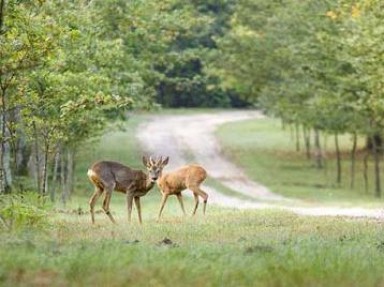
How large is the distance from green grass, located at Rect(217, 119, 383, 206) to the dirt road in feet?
2.64

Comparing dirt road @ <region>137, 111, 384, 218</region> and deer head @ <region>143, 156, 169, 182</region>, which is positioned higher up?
deer head @ <region>143, 156, 169, 182</region>

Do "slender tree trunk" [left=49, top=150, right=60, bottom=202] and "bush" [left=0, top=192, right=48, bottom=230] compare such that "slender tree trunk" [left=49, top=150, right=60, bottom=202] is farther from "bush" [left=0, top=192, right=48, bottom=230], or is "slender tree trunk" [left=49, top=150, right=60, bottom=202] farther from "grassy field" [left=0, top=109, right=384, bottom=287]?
"bush" [left=0, top=192, right=48, bottom=230]

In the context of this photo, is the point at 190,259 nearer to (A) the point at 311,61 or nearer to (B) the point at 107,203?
(B) the point at 107,203

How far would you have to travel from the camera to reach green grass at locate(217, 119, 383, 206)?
39375 millimetres

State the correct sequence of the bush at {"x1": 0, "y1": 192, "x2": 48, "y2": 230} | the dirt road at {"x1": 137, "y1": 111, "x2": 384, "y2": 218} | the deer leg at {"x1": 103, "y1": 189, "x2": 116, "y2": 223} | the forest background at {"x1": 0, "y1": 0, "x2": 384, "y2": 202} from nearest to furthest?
the bush at {"x1": 0, "y1": 192, "x2": 48, "y2": 230} → the deer leg at {"x1": 103, "y1": 189, "x2": 116, "y2": 223} → the forest background at {"x1": 0, "y1": 0, "x2": 384, "y2": 202} → the dirt road at {"x1": 137, "y1": 111, "x2": 384, "y2": 218}

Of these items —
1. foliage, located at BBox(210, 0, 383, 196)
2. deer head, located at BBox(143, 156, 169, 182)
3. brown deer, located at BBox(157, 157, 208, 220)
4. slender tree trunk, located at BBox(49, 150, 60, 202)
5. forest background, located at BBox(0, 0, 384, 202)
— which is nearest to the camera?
forest background, located at BBox(0, 0, 384, 202)

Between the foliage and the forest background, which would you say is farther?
the foliage

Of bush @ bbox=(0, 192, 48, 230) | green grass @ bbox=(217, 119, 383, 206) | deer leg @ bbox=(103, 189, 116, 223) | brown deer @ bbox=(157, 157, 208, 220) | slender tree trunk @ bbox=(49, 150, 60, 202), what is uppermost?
bush @ bbox=(0, 192, 48, 230)

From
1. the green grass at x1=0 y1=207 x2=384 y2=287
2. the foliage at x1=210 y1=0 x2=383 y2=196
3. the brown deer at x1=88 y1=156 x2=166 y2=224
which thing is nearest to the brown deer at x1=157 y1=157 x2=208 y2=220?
the brown deer at x1=88 y1=156 x2=166 y2=224

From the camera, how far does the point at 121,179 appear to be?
59.9ft

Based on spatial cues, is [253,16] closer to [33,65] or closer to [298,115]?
[298,115]

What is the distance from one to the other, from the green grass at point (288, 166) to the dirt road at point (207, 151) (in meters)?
0.80

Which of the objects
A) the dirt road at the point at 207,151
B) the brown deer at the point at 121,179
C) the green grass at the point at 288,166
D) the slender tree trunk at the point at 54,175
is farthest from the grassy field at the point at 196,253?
the green grass at the point at 288,166

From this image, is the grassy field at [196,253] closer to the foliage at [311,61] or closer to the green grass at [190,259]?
the green grass at [190,259]
